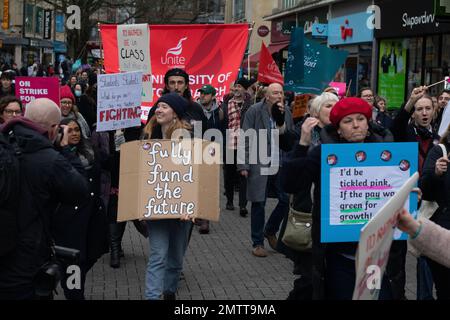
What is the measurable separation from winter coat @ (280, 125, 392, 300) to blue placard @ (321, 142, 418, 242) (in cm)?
8

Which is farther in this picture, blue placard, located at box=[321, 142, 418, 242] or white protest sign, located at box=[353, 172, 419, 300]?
blue placard, located at box=[321, 142, 418, 242]

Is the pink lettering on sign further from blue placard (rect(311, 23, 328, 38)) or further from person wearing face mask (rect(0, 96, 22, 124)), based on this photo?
blue placard (rect(311, 23, 328, 38))

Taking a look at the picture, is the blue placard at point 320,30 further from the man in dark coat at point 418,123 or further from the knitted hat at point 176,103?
the knitted hat at point 176,103

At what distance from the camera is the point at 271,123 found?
9523 mm

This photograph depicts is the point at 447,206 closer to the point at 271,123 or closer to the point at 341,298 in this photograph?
the point at 341,298

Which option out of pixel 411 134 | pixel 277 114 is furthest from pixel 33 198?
pixel 411 134

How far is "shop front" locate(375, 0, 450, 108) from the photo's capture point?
2159 cm

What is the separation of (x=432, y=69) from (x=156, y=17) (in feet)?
97.4

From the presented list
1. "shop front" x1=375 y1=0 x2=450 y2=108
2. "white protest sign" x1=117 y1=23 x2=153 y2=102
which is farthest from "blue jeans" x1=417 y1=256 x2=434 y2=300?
"shop front" x1=375 y1=0 x2=450 y2=108

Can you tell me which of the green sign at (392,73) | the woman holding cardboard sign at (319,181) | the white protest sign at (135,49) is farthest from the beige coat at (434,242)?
the green sign at (392,73)

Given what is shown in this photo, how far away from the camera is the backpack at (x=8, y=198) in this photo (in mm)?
4477

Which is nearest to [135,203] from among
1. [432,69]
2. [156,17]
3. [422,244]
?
[422,244]

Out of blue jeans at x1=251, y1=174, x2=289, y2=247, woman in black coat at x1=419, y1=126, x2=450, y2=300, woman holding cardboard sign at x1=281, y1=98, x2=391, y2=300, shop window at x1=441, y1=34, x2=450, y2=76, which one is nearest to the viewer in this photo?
woman holding cardboard sign at x1=281, y1=98, x2=391, y2=300

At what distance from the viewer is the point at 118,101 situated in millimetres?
8211
